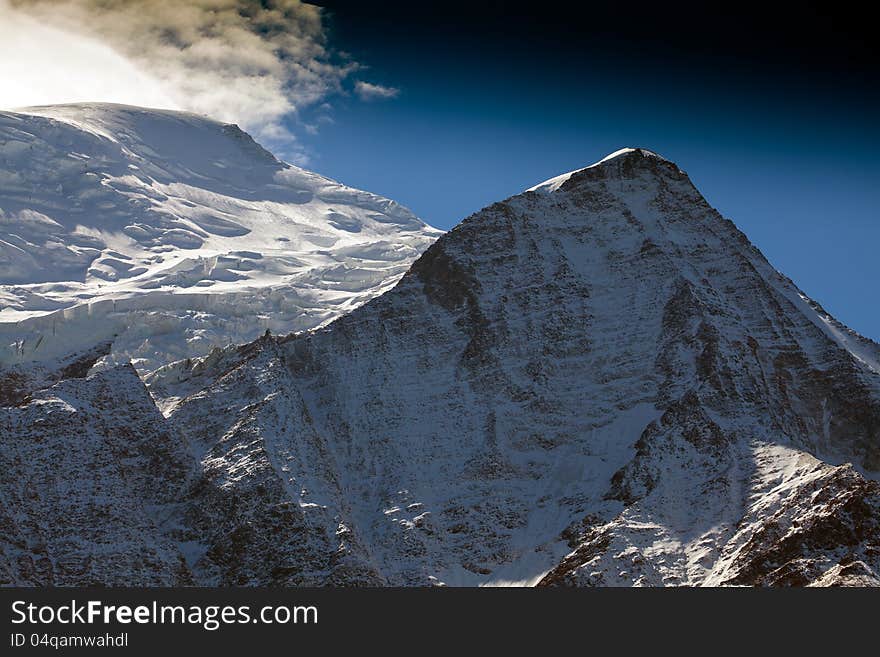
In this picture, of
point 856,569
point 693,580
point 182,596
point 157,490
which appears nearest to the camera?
point 182,596

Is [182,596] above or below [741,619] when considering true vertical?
above

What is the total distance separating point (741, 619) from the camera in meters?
102

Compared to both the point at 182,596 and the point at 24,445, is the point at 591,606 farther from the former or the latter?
the point at 24,445

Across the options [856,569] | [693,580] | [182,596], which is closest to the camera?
[182,596]

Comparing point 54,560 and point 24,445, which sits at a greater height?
point 24,445

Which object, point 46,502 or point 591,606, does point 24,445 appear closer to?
point 46,502

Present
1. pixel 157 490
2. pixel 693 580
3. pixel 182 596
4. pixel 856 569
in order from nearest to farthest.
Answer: pixel 182 596, pixel 856 569, pixel 693 580, pixel 157 490

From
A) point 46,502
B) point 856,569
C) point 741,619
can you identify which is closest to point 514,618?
point 741,619

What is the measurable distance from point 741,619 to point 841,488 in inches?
3669

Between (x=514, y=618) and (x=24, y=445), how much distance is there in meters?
108

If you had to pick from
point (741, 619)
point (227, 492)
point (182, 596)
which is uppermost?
point (227, 492)

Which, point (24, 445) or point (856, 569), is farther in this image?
point (24, 445)

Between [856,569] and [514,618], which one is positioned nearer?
[514,618]

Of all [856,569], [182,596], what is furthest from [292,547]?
[182,596]
